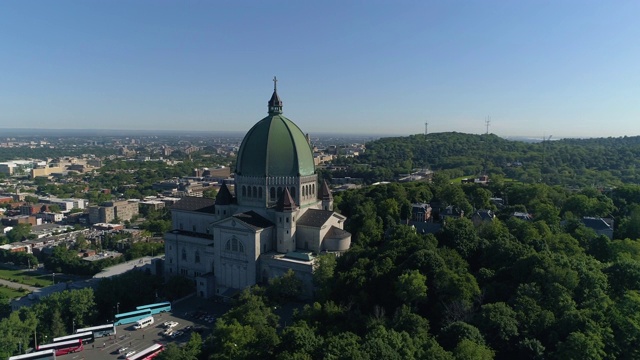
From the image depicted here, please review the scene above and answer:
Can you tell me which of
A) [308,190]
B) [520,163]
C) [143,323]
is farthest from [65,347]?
[520,163]

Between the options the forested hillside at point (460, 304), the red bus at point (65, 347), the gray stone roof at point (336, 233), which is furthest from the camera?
the gray stone roof at point (336, 233)

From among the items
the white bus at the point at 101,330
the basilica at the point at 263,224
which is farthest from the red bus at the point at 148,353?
the basilica at the point at 263,224

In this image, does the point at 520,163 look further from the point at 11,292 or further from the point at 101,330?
the point at 11,292

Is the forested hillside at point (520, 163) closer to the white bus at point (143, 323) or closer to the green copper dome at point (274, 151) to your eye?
the green copper dome at point (274, 151)

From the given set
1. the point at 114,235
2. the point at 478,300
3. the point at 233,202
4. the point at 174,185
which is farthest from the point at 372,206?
the point at 174,185

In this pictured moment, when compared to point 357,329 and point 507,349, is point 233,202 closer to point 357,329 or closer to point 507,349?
point 357,329

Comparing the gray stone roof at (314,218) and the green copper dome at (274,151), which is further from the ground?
the green copper dome at (274,151)
